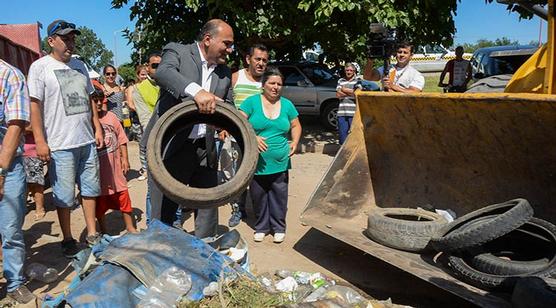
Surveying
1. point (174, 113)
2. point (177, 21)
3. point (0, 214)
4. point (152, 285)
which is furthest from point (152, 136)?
point (177, 21)

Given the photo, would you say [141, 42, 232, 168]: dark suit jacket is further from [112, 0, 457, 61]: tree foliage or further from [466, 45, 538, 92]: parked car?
[466, 45, 538, 92]: parked car

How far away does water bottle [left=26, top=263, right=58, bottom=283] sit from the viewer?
13.9 feet

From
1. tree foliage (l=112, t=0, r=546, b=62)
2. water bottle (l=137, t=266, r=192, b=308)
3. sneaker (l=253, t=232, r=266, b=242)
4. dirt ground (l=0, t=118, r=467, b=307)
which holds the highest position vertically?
tree foliage (l=112, t=0, r=546, b=62)

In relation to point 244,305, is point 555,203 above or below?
above

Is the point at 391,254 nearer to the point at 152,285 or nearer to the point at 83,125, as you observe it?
the point at 152,285

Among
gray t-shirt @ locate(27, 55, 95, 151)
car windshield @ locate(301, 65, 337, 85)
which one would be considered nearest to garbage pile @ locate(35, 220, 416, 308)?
gray t-shirt @ locate(27, 55, 95, 151)

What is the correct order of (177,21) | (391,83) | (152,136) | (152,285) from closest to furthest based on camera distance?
1. (152,285)
2. (152,136)
3. (391,83)
4. (177,21)

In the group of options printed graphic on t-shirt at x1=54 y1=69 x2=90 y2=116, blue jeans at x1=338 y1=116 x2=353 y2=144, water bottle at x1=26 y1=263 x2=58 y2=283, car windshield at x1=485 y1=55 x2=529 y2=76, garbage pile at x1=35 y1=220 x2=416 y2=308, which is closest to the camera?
garbage pile at x1=35 y1=220 x2=416 y2=308

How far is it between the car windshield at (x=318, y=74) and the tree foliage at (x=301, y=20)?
1.83 metres

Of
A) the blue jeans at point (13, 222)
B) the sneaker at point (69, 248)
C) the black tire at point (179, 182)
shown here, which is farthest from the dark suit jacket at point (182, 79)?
the sneaker at point (69, 248)

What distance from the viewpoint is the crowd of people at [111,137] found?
3.67m

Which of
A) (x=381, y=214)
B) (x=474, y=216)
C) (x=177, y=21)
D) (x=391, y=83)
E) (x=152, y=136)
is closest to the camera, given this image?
(x=152, y=136)

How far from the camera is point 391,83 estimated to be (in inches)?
251

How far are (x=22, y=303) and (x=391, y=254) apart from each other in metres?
2.82
